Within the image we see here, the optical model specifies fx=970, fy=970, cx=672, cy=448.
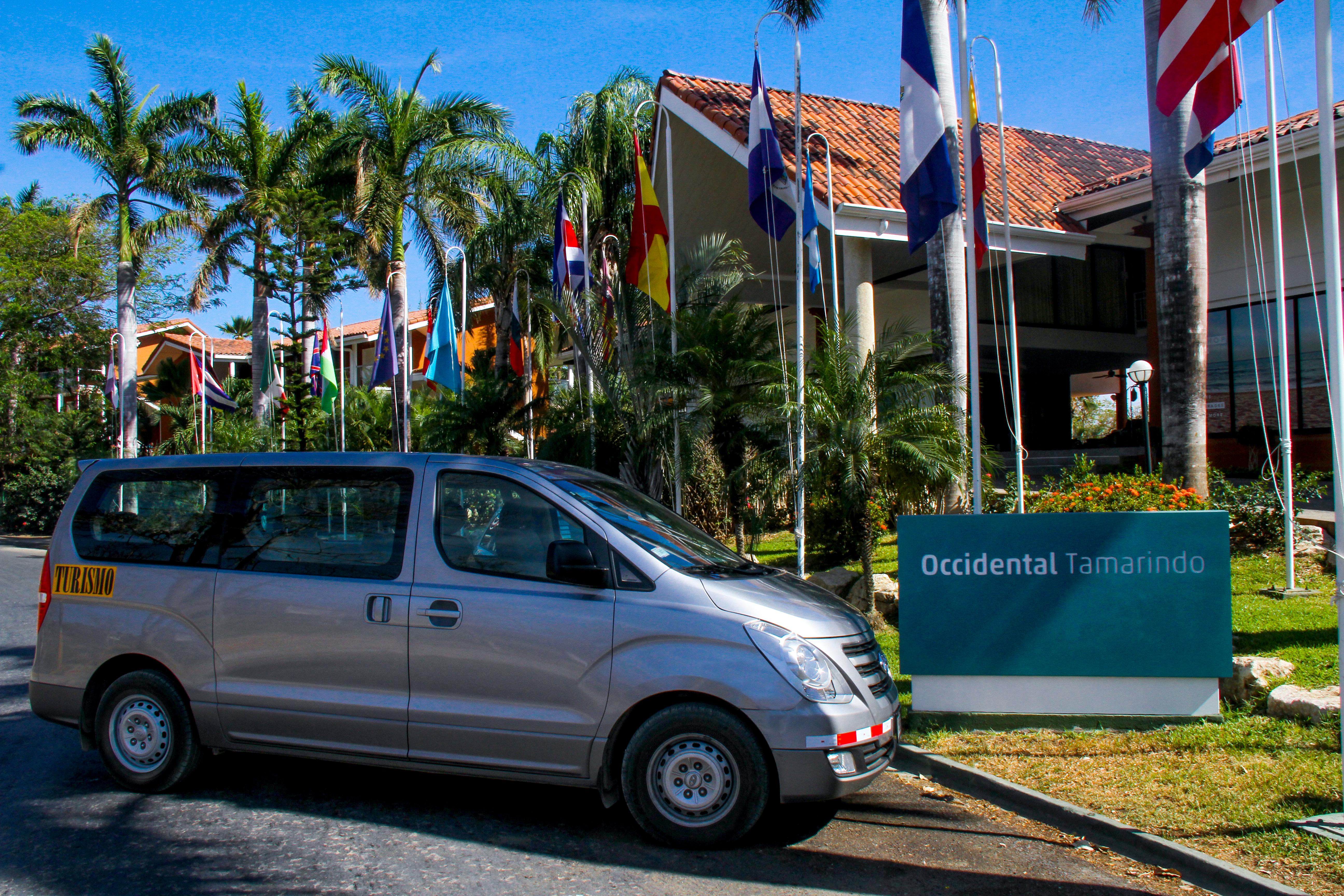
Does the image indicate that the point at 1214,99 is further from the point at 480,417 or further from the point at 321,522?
the point at 480,417

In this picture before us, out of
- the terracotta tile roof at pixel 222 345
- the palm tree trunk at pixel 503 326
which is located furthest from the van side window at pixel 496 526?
the terracotta tile roof at pixel 222 345

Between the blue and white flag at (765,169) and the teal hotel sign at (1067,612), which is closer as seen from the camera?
the teal hotel sign at (1067,612)

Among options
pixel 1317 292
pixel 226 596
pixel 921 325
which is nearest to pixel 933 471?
pixel 226 596

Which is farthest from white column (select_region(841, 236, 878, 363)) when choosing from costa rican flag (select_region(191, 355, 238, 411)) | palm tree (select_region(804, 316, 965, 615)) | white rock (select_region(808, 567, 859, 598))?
costa rican flag (select_region(191, 355, 238, 411))

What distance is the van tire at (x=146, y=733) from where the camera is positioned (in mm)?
5434

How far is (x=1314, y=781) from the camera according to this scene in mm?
4934

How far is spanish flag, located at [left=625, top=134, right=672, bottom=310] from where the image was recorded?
1316 cm

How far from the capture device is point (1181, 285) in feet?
37.6

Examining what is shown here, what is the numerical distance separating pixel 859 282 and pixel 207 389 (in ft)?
73.2

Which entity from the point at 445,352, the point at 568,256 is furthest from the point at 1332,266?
the point at 445,352

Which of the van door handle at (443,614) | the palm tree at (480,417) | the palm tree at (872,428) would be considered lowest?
the van door handle at (443,614)

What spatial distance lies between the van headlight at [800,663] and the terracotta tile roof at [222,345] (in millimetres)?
46775

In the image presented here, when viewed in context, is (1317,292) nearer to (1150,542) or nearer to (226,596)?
(1150,542)

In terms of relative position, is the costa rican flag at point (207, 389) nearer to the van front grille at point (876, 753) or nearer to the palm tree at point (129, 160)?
the palm tree at point (129, 160)
